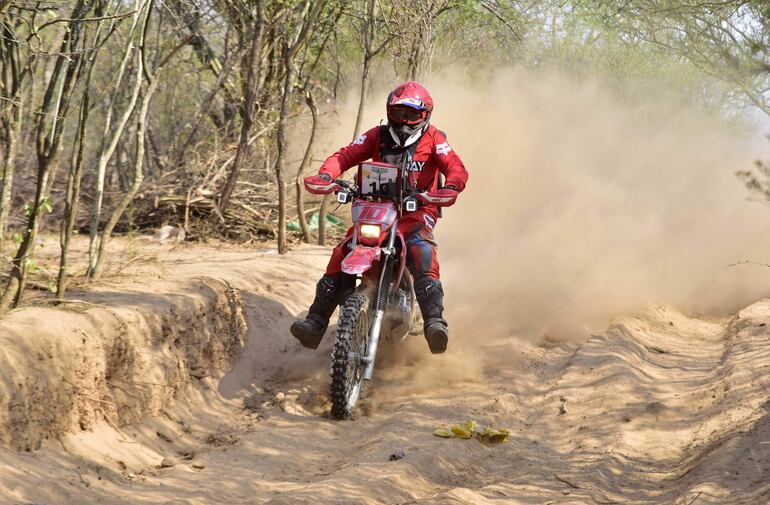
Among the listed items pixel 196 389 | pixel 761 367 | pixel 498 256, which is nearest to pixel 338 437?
pixel 196 389

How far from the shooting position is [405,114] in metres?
7.39

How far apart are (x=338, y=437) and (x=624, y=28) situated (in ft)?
27.4

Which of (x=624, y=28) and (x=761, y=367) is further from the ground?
(x=624, y=28)

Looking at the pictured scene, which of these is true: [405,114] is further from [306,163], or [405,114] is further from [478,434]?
[306,163]

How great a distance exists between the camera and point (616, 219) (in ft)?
42.1

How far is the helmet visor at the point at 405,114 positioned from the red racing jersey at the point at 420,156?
0.80 ft

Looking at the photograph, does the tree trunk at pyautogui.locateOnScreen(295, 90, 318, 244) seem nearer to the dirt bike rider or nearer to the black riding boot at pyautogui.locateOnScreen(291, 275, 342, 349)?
the dirt bike rider

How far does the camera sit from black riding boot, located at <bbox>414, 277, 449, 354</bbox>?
6969 mm

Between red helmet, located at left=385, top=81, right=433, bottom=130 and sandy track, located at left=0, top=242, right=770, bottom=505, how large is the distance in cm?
197

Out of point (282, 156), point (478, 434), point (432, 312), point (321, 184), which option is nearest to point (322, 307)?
point (432, 312)

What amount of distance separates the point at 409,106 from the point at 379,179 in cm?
65

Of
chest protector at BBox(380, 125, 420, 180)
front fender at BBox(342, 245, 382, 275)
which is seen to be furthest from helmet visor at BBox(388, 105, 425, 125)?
front fender at BBox(342, 245, 382, 275)

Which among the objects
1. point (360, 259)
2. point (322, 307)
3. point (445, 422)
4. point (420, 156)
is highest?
point (420, 156)

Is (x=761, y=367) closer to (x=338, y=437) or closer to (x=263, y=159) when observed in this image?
(x=338, y=437)
